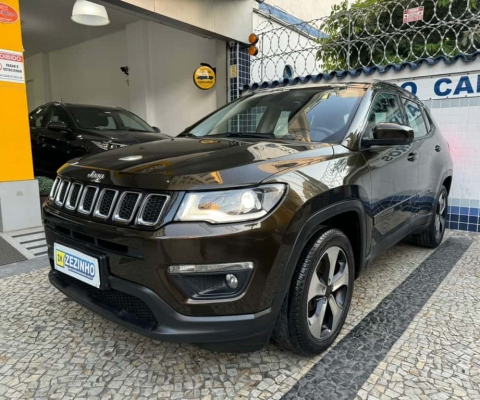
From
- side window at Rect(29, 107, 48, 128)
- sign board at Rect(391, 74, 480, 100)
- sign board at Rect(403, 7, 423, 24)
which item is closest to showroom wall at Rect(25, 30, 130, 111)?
side window at Rect(29, 107, 48, 128)

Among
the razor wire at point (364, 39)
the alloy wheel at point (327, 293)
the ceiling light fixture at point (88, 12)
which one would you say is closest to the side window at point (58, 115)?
the ceiling light fixture at point (88, 12)

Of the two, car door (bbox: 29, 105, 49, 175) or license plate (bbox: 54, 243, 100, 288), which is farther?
car door (bbox: 29, 105, 49, 175)

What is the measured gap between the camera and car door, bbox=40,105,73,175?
577 cm

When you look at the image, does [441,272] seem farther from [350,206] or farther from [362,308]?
[350,206]

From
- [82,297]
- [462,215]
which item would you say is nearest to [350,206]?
[82,297]

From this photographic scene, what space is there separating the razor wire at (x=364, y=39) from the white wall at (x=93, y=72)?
12.3 ft

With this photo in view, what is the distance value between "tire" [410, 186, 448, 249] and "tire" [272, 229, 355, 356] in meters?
2.07

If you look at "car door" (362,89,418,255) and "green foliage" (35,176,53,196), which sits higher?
"car door" (362,89,418,255)

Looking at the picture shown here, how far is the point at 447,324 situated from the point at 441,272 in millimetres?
1075

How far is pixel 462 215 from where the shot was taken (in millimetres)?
5039

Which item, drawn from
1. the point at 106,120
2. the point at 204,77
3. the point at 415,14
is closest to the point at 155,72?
the point at 204,77

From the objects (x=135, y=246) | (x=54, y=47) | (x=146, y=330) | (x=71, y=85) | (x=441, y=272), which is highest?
(x=54, y=47)

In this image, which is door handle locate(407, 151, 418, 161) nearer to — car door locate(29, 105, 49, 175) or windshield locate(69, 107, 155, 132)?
windshield locate(69, 107, 155, 132)

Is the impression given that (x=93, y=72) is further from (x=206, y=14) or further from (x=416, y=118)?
(x=416, y=118)
